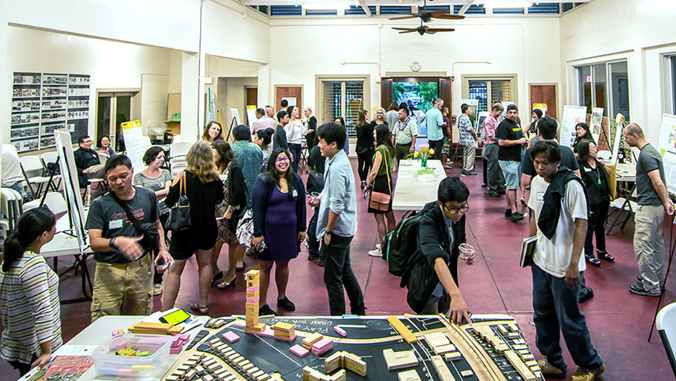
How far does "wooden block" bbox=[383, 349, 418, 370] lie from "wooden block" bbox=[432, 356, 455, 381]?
0.08m

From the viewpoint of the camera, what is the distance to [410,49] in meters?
14.0

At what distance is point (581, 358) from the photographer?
2945mm

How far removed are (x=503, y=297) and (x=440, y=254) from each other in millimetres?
2436

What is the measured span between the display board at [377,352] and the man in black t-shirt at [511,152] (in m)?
5.33

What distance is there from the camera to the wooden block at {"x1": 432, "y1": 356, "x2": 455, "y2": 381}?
6.38ft

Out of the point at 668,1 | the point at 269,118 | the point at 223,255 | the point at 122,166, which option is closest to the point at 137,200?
the point at 122,166

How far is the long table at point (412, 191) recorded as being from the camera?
186 inches

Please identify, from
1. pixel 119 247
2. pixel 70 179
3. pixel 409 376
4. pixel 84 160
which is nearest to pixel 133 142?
pixel 84 160

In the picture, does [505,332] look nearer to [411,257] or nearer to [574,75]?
[411,257]

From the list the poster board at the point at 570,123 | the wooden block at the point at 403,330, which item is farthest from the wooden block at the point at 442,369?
the poster board at the point at 570,123

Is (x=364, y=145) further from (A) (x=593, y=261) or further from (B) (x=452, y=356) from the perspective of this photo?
(B) (x=452, y=356)

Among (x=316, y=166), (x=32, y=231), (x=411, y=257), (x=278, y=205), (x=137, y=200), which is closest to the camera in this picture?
(x=32, y=231)

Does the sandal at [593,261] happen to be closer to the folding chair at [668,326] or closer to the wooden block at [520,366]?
the folding chair at [668,326]

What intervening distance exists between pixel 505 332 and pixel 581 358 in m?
1.02
